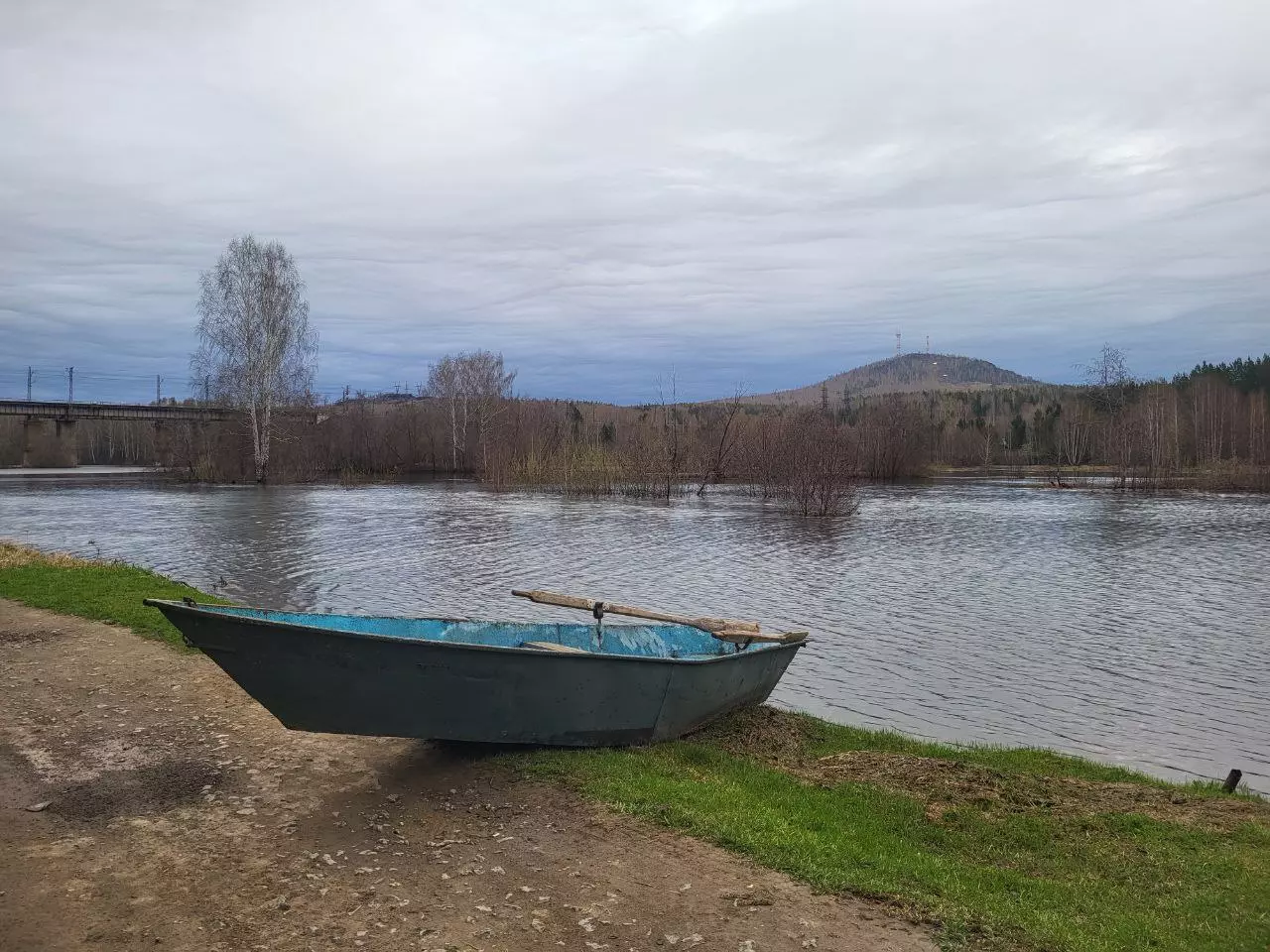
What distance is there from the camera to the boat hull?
6.53 metres

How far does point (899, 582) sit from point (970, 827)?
13.4 metres

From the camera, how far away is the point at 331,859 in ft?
19.4

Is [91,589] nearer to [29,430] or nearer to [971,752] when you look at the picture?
[971,752]

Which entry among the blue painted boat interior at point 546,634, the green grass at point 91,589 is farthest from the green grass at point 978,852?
the green grass at point 91,589

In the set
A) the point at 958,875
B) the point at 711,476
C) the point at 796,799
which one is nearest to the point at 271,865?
the point at 796,799

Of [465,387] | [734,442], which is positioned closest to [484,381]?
[465,387]

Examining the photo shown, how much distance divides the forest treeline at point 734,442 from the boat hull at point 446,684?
93.7ft

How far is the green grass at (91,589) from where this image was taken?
1317cm

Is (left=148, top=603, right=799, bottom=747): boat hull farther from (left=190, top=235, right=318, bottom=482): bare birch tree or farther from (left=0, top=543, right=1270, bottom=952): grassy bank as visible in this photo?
(left=190, top=235, right=318, bottom=482): bare birch tree

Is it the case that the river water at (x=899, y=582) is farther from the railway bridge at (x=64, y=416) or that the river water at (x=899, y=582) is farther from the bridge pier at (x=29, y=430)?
the bridge pier at (x=29, y=430)

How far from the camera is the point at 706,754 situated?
8.24m

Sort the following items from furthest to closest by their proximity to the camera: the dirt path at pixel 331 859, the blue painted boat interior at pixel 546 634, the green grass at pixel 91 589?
the green grass at pixel 91 589, the blue painted boat interior at pixel 546 634, the dirt path at pixel 331 859

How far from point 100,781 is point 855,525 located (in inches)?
1069

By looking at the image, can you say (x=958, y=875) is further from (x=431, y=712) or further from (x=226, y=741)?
(x=226, y=741)
